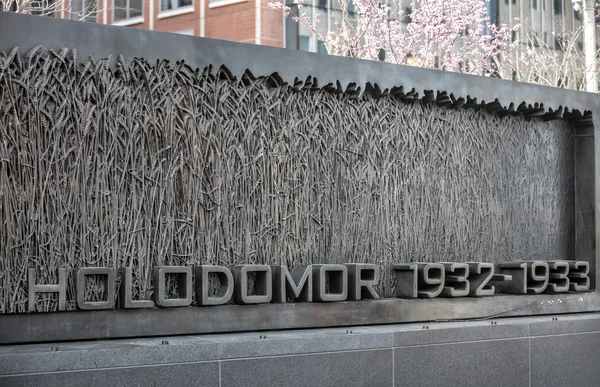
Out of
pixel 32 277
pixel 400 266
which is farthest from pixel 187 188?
pixel 400 266

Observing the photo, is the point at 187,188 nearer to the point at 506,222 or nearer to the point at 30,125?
the point at 30,125

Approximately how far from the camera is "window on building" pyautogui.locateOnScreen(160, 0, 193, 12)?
1710 inches

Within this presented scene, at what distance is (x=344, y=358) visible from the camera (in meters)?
9.76

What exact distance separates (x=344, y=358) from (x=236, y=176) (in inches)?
74.8

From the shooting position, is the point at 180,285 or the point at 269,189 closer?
the point at 180,285

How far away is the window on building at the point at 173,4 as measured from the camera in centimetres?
4344

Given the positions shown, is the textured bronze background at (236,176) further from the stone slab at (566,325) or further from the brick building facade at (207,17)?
the brick building facade at (207,17)

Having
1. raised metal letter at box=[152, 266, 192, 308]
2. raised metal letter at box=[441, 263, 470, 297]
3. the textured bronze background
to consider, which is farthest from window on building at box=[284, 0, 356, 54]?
raised metal letter at box=[152, 266, 192, 308]

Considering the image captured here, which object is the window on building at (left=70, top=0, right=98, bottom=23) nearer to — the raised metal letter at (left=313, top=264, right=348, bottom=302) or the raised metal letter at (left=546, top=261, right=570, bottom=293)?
the raised metal letter at (left=546, top=261, right=570, bottom=293)

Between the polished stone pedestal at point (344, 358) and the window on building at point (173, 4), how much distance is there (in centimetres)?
3300

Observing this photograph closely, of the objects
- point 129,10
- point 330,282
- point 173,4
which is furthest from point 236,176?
point 129,10

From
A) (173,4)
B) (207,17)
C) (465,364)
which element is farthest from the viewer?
(173,4)

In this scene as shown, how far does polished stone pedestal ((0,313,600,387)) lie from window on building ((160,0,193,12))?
3300 centimetres

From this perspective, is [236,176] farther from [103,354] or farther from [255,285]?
[103,354]
